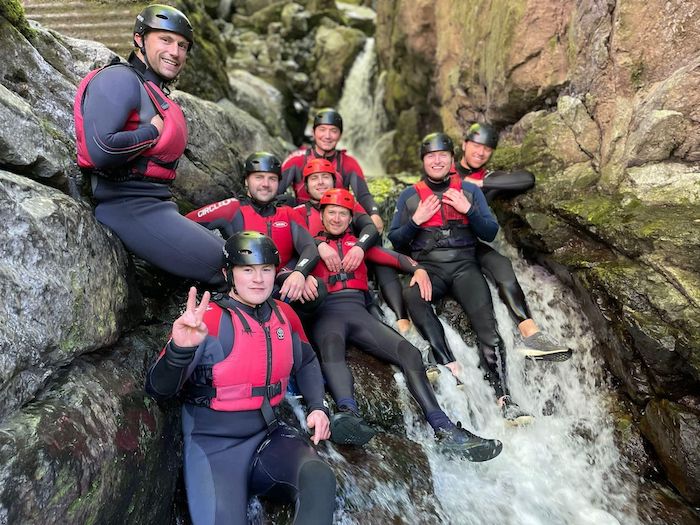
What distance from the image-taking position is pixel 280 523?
3316 millimetres

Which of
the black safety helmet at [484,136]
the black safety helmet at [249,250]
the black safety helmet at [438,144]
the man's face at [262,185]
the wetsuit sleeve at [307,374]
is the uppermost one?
the black safety helmet at [484,136]

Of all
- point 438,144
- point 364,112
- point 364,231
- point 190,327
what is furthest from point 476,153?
point 364,112

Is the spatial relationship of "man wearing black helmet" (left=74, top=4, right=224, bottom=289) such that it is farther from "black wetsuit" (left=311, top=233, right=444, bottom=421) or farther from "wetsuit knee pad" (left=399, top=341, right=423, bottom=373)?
"wetsuit knee pad" (left=399, top=341, right=423, bottom=373)

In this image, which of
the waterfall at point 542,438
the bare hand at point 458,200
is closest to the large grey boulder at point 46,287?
the waterfall at point 542,438

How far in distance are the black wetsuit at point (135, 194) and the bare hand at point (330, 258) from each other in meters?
1.46

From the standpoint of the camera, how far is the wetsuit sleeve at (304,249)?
4.82m

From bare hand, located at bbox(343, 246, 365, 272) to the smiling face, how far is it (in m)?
1.90

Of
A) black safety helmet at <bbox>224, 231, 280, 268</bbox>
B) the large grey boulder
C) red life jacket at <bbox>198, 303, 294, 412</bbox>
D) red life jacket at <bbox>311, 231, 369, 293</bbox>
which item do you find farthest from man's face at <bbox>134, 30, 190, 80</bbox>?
red life jacket at <bbox>311, 231, 369, 293</bbox>

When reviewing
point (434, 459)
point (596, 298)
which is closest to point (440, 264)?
point (596, 298)

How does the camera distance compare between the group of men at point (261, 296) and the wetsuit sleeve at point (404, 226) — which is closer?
the group of men at point (261, 296)

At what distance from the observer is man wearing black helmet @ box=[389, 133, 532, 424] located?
17.7 feet

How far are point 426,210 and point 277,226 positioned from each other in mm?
1807

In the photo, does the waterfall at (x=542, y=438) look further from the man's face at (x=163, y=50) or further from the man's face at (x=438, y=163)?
the man's face at (x=163, y=50)

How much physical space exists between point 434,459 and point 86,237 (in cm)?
350
